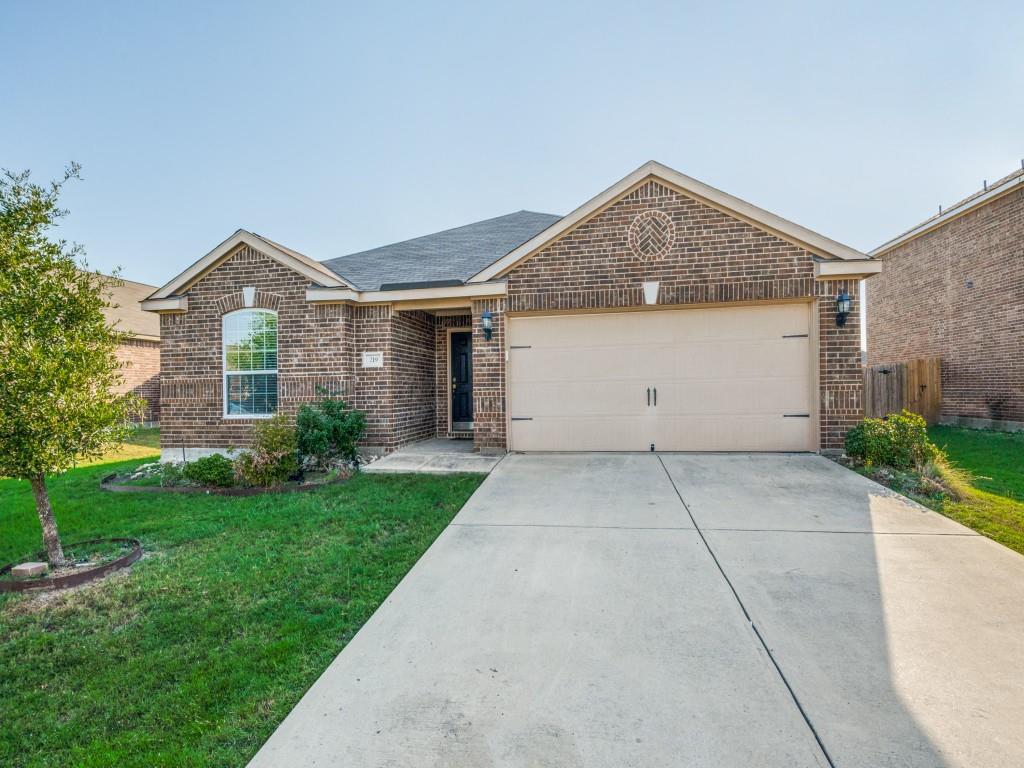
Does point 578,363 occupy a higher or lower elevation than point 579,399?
higher

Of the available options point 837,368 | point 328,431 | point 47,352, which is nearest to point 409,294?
point 328,431

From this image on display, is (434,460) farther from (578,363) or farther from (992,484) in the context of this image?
(992,484)

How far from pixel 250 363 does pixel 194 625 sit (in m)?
6.73

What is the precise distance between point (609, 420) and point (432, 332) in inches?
182

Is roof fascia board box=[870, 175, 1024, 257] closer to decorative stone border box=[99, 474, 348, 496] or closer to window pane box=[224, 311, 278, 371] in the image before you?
decorative stone border box=[99, 474, 348, 496]

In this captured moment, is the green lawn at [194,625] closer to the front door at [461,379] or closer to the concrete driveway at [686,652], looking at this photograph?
the concrete driveway at [686,652]

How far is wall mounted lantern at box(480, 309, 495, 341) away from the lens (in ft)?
27.6

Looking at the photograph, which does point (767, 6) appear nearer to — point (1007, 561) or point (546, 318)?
point (546, 318)

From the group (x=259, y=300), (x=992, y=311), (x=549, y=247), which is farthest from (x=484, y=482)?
(x=992, y=311)

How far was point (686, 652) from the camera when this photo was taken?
2748mm

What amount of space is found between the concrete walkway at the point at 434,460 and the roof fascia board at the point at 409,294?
279 cm

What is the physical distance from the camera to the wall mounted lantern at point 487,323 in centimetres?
840

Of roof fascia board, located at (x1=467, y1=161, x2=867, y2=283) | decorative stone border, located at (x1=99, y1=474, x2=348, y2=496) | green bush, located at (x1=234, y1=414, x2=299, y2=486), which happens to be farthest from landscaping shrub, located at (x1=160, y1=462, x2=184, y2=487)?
roof fascia board, located at (x1=467, y1=161, x2=867, y2=283)

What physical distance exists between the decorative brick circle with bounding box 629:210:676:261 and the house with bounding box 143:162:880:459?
0.07 ft
